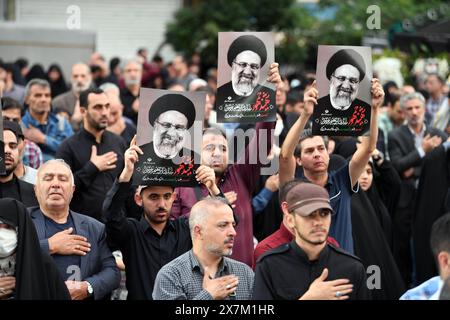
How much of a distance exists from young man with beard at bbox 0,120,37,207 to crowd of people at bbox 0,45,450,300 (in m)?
0.01

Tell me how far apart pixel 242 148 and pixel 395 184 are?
7.28ft

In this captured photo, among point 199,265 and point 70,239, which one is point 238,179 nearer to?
point 70,239

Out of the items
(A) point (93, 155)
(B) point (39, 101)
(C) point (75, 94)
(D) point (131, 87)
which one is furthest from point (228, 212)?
(D) point (131, 87)

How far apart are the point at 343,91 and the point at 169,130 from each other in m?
1.24

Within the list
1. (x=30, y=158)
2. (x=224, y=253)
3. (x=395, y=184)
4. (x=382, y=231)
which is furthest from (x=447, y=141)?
(x=224, y=253)

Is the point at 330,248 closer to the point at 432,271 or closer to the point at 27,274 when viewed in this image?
the point at 27,274

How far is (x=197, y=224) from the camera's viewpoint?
6.68 metres

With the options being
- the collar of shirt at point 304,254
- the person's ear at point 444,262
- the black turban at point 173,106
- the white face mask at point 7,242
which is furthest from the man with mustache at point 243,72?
the person's ear at point 444,262

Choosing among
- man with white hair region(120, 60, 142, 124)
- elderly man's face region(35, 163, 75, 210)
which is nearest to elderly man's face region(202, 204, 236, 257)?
elderly man's face region(35, 163, 75, 210)

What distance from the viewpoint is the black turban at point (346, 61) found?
7.90 metres

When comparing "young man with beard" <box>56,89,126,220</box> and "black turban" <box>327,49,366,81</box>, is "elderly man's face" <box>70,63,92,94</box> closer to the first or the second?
"young man with beard" <box>56,89,126,220</box>

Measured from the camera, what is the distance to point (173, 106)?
7.63 m

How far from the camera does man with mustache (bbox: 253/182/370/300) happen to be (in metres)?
6.10

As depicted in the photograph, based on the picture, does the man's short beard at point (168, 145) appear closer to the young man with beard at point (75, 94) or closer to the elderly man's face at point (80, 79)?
the young man with beard at point (75, 94)
